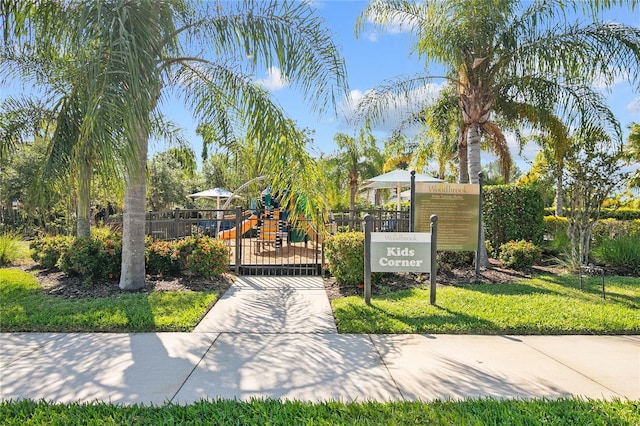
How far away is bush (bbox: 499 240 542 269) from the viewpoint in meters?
8.66

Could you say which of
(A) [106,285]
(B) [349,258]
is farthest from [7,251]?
(B) [349,258]

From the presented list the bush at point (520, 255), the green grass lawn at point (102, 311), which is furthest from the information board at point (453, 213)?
the green grass lawn at point (102, 311)

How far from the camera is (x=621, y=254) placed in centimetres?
930

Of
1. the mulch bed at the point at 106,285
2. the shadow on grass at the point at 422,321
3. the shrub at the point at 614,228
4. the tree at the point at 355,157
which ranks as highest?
the tree at the point at 355,157

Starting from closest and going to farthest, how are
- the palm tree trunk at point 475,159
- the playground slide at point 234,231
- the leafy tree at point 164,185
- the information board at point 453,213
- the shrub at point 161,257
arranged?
1. the shrub at point 161,257
2. the information board at point 453,213
3. the palm tree trunk at point 475,159
4. the playground slide at point 234,231
5. the leafy tree at point 164,185

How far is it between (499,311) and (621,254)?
6.19m

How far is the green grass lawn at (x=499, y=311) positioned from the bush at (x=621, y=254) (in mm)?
2339

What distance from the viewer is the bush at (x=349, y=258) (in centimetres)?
675

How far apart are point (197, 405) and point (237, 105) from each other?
473cm

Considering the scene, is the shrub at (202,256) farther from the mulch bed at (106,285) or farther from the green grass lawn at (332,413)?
the green grass lawn at (332,413)

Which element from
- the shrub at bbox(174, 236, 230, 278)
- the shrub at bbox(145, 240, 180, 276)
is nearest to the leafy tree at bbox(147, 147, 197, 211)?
the shrub at bbox(145, 240, 180, 276)

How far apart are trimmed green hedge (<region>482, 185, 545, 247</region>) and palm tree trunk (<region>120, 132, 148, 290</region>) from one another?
8.22 m

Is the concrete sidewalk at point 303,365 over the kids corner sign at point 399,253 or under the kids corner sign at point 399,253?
under

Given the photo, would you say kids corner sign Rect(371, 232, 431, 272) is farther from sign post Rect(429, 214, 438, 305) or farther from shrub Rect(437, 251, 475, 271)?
shrub Rect(437, 251, 475, 271)
